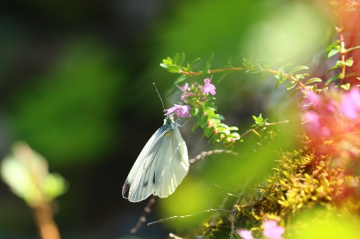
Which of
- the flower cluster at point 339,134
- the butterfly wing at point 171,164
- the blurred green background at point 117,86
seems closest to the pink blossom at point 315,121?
the flower cluster at point 339,134

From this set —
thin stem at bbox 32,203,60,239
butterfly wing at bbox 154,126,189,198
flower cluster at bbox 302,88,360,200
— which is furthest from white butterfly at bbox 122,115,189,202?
thin stem at bbox 32,203,60,239

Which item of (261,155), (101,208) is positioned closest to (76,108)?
(101,208)

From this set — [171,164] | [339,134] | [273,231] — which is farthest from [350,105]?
[171,164]

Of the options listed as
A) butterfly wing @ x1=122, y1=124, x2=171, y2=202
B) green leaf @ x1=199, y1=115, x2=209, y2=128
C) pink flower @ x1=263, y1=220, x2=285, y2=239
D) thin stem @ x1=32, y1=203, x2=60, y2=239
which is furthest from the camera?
butterfly wing @ x1=122, y1=124, x2=171, y2=202

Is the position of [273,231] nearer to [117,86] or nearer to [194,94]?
[194,94]

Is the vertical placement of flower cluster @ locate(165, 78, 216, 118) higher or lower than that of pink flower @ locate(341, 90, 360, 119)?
higher

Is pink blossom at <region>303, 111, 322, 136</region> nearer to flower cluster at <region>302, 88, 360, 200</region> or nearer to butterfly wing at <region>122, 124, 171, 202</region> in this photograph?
flower cluster at <region>302, 88, 360, 200</region>

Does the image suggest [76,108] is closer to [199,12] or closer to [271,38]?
[199,12]
